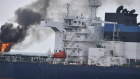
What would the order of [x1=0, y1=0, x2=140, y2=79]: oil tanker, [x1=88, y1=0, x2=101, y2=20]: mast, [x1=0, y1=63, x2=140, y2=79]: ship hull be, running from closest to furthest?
1. [x1=0, y1=63, x2=140, y2=79]: ship hull
2. [x1=0, y1=0, x2=140, y2=79]: oil tanker
3. [x1=88, y1=0, x2=101, y2=20]: mast

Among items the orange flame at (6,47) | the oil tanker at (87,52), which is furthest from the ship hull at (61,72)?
the orange flame at (6,47)

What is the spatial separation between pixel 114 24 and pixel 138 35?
3.48 metres

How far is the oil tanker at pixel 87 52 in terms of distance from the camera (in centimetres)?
5128

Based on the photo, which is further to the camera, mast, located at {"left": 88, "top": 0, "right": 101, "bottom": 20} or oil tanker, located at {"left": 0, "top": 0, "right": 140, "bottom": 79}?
mast, located at {"left": 88, "top": 0, "right": 101, "bottom": 20}

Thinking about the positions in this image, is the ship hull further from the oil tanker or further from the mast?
the mast

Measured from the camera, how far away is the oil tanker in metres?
51.3

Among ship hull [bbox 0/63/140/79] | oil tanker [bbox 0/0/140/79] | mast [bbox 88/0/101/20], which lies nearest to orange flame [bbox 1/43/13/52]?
oil tanker [bbox 0/0/140/79]

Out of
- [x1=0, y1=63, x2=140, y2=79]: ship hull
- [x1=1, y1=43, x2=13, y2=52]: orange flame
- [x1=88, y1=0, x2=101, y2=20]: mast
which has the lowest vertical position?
[x1=0, y1=63, x2=140, y2=79]: ship hull

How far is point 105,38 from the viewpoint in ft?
181

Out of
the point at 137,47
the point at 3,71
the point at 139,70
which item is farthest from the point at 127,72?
the point at 3,71

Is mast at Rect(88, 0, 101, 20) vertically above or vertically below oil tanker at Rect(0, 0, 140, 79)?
above

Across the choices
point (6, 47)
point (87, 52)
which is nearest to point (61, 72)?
point (87, 52)

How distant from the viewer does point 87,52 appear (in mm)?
54125

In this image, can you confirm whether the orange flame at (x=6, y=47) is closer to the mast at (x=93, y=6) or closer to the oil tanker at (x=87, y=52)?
the oil tanker at (x=87, y=52)
